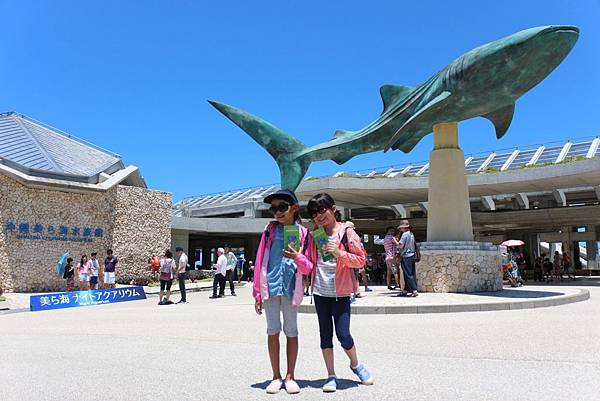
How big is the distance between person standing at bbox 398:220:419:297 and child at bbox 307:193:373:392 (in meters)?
6.70

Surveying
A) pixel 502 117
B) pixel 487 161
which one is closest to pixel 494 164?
pixel 487 161

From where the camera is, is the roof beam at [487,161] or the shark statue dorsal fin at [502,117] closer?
the shark statue dorsal fin at [502,117]

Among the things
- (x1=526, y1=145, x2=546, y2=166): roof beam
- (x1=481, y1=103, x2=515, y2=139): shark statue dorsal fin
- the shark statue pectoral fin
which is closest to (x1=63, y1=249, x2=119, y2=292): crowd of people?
the shark statue pectoral fin

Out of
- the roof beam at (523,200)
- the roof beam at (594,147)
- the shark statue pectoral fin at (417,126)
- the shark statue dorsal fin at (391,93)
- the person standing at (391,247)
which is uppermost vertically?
the roof beam at (594,147)

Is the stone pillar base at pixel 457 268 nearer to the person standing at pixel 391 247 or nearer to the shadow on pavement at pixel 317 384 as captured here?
the person standing at pixel 391 247

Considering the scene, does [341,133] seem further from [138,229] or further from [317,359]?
[138,229]

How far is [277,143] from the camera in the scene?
14.6 m

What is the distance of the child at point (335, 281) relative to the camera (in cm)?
416

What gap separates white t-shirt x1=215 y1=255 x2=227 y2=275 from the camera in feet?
53.4

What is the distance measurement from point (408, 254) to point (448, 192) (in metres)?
2.67

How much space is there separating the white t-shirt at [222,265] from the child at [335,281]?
1229cm

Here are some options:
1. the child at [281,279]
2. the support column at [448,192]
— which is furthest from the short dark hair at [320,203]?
the support column at [448,192]

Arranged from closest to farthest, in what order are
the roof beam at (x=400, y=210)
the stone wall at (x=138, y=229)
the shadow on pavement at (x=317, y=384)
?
the shadow on pavement at (x=317, y=384)
the stone wall at (x=138, y=229)
the roof beam at (x=400, y=210)

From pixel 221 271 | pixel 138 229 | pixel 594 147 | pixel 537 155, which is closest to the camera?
pixel 221 271
